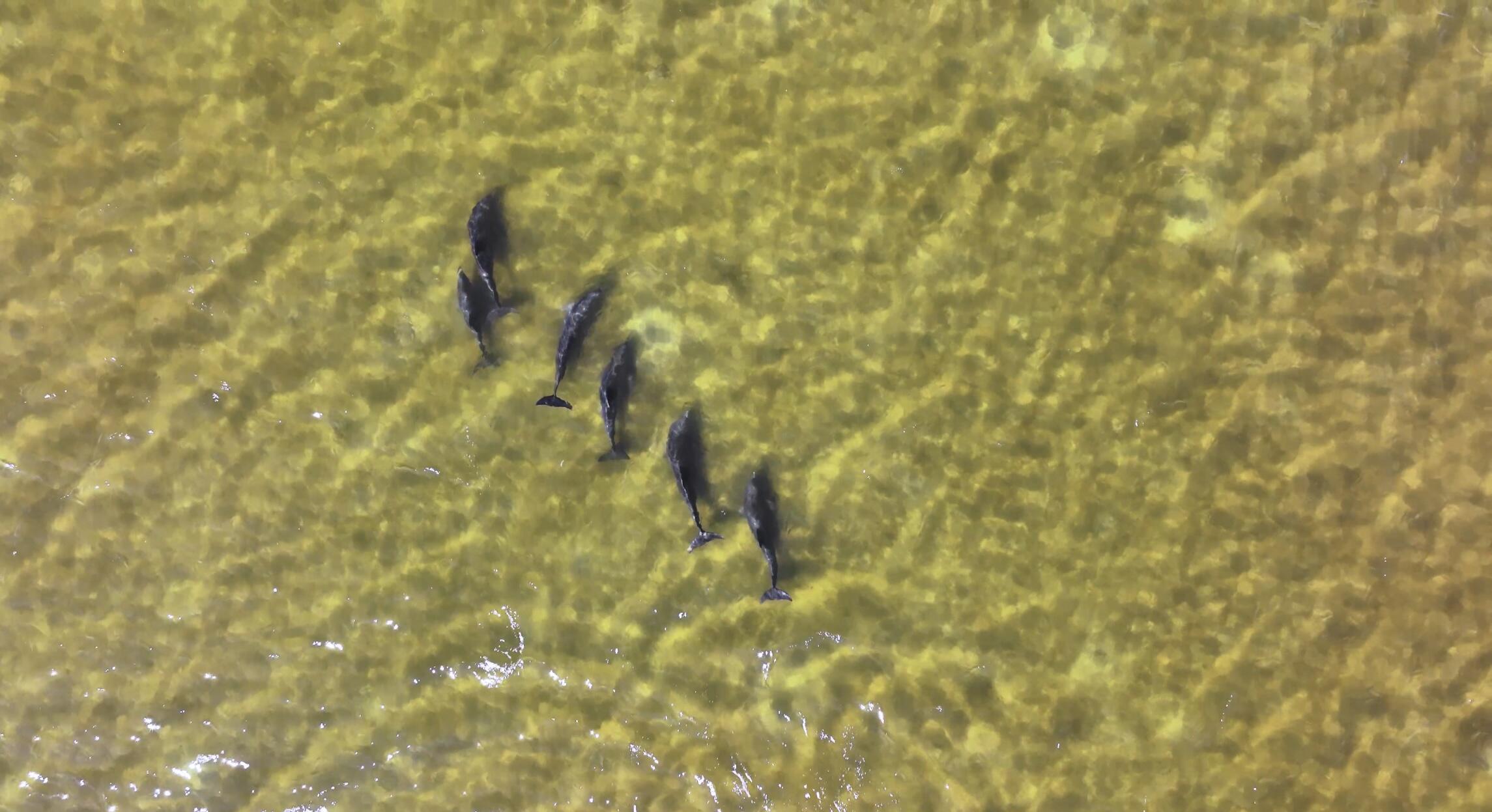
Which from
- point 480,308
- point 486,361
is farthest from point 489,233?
point 486,361

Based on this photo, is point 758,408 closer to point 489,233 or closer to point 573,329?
point 573,329

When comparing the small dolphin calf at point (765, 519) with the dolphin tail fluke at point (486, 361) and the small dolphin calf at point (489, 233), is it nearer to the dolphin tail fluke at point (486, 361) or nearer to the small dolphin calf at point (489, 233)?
the dolphin tail fluke at point (486, 361)

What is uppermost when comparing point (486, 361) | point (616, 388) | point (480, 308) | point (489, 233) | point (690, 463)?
point (489, 233)

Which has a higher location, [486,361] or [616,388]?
[486,361]

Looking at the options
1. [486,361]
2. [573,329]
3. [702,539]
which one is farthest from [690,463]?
[486,361]

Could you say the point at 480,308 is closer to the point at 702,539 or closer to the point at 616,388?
the point at 616,388

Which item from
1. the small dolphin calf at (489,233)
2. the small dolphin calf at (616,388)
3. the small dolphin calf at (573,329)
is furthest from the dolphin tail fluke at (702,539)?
the small dolphin calf at (489,233)
